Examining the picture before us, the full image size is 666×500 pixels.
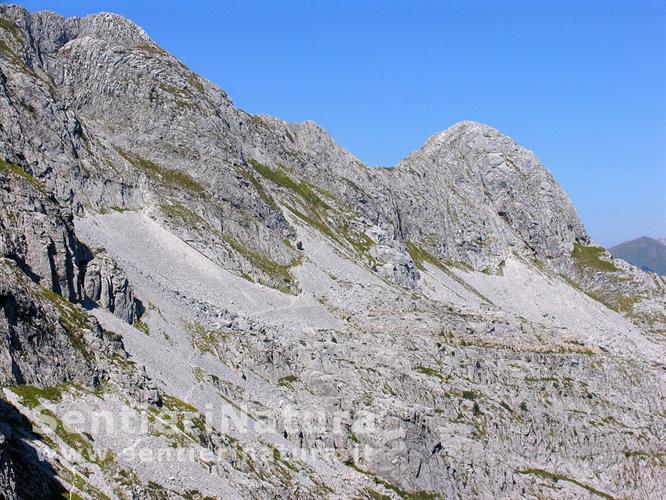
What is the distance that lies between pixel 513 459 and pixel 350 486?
30964mm

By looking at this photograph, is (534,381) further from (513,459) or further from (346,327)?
(346,327)

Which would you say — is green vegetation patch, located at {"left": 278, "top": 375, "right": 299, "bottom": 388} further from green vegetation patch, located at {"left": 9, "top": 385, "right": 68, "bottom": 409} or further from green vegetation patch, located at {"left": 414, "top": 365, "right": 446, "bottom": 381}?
green vegetation patch, located at {"left": 9, "top": 385, "right": 68, "bottom": 409}

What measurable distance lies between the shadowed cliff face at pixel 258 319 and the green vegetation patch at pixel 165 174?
510 millimetres

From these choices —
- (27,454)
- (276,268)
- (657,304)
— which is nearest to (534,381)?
(276,268)

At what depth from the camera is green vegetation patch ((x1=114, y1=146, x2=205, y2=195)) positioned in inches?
5064

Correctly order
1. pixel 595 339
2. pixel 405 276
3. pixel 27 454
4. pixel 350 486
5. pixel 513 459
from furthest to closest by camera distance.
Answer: pixel 405 276 → pixel 595 339 → pixel 513 459 → pixel 350 486 → pixel 27 454

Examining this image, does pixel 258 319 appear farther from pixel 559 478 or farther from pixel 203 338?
pixel 559 478

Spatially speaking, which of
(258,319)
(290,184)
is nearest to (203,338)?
(258,319)

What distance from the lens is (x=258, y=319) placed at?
341 ft

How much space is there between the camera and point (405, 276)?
15238 cm

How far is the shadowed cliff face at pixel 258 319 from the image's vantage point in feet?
213

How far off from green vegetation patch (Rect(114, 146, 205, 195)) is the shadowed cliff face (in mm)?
510

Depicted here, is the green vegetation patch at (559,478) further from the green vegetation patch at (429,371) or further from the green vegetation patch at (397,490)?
the green vegetation patch at (397,490)

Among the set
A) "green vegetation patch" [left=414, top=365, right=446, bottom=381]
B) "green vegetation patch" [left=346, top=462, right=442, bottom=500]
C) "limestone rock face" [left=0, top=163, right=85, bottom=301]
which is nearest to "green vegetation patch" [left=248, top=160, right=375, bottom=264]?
"green vegetation patch" [left=414, top=365, right=446, bottom=381]
